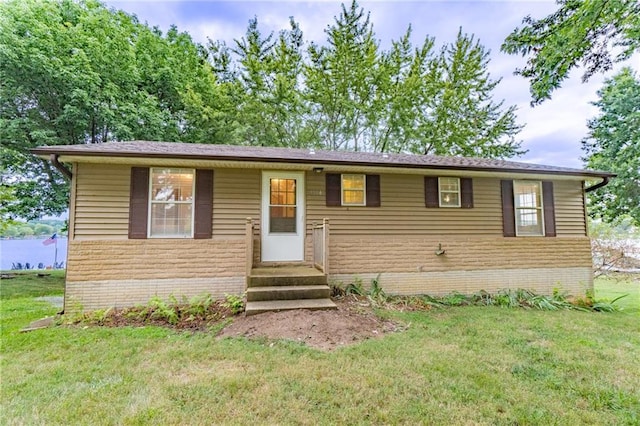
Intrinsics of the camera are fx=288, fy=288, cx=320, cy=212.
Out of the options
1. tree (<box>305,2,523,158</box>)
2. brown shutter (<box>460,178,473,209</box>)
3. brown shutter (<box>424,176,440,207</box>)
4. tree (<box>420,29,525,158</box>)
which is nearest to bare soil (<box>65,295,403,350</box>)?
brown shutter (<box>424,176,440,207</box>)

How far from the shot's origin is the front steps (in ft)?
15.7

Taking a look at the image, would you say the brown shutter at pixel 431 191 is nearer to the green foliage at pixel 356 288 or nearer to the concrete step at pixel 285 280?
the green foliage at pixel 356 288

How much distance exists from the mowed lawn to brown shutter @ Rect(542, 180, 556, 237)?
3.22 meters

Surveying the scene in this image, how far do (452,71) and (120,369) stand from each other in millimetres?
17184

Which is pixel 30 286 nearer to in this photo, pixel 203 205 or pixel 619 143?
pixel 203 205

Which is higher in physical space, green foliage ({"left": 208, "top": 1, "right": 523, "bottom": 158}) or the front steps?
green foliage ({"left": 208, "top": 1, "right": 523, "bottom": 158})

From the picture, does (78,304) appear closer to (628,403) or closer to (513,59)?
(628,403)

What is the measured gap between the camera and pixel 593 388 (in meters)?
2.73

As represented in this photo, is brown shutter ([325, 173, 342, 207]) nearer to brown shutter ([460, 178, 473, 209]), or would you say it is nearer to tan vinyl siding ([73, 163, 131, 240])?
brown shutter ([460, 178, 473, 209])

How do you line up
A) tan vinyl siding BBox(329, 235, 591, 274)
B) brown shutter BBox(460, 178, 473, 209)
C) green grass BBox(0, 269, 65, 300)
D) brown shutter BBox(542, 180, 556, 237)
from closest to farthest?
tan vinyl siding BBox(329, 235, 591, 274) → brown shutter BBox(460, 178, 473, 209) → brown shutter BBox(542, 180, 556, 237) → green grass BBox(0, 269, 65, 300)

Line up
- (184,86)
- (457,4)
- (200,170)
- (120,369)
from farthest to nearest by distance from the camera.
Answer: (184,86)
(457,4)
(200,170)
(120,369)

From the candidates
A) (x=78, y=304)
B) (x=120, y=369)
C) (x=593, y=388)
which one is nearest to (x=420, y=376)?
(x=593, y=388)

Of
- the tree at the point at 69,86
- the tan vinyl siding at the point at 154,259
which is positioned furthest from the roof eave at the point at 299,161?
the tree at the point at 69,86

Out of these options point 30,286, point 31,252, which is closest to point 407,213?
point 30,286
